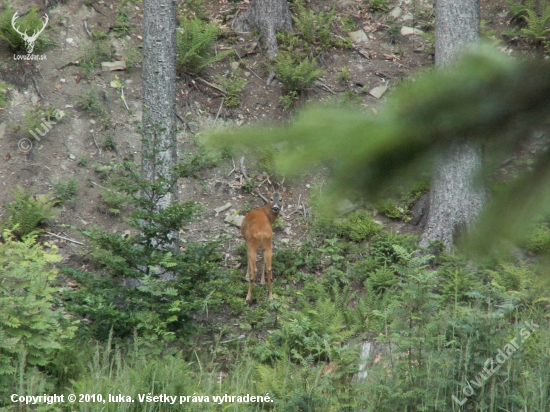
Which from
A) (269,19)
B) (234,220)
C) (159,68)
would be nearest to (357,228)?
(234,220)

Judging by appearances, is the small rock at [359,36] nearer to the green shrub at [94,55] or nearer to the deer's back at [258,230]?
the green shrub at [94,55]

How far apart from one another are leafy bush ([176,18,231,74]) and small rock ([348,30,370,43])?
11.4 ft

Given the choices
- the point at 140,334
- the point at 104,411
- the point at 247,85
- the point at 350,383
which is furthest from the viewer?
the point at 247,85

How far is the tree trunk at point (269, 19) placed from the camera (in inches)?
562

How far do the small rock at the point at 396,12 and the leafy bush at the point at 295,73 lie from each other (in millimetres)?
3478

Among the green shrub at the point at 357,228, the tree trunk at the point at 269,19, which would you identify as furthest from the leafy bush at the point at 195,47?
the green shrub at the point at 357,228

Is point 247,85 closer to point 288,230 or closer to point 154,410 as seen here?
point 288,230

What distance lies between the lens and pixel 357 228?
11008 mm

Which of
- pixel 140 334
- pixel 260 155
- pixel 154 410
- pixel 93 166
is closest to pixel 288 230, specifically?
pixel 93 166

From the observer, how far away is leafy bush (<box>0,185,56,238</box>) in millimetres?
9828

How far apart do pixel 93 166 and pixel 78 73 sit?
2.42 m

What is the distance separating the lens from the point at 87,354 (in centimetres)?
643

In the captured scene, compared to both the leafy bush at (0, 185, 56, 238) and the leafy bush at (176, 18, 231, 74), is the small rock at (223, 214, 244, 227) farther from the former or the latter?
the leafy bush at (176, 18, 231, 74)

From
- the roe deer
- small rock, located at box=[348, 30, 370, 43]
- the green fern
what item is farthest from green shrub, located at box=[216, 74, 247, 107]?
the green fern
